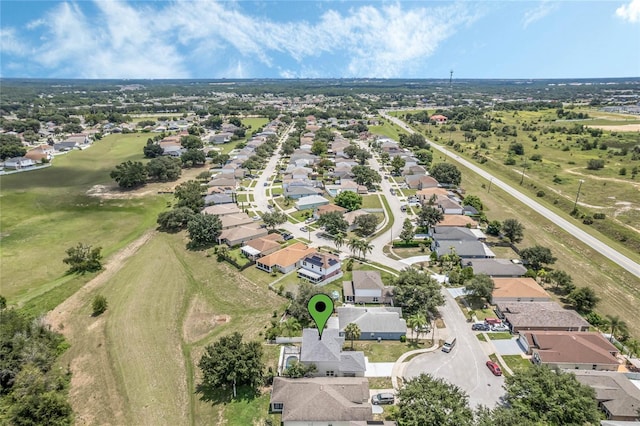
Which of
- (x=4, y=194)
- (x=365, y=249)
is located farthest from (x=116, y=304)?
(x=4, y=194)

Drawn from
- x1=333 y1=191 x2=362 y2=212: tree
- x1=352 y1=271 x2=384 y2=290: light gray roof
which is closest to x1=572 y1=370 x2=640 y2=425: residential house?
x1=352 y1=271 x2=384 y2=290: light gray roof

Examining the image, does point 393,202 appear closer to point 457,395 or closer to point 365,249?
point 365,249

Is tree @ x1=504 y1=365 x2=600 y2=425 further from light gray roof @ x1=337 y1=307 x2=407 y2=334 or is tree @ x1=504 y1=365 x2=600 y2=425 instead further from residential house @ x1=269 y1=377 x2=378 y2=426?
light gray roof @ x1=337 y1=307 x2=407 y2=334

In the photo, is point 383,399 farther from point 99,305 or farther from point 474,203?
point 474,203

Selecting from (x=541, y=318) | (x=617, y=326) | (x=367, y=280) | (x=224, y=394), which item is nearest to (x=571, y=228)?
(x=617, y=326)

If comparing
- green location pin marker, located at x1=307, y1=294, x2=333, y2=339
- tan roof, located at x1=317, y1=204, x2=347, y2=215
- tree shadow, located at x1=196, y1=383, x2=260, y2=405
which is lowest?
tree shadow, located at x1=196, y1=383, x2=260, y2=405

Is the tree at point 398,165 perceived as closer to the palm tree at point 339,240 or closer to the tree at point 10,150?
the palm tree at point 339,240
